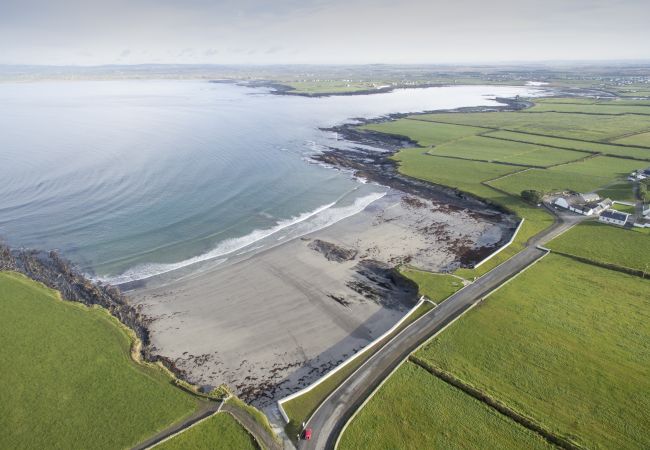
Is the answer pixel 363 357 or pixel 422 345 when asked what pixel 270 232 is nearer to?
pixel 363 357

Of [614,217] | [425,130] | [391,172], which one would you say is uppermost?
[425,130]

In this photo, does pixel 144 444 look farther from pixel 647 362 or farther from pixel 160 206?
pixel 160 206

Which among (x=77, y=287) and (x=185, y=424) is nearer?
(x=185, y=424)

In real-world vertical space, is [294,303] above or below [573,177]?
below

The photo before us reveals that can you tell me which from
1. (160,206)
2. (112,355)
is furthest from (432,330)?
(160,206)

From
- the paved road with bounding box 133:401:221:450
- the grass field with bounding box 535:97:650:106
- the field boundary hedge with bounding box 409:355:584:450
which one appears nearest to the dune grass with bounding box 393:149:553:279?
the field boundary hedge with bounding box 409:355:584:450

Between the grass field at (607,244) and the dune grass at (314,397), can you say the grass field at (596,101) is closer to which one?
the grass field at (607,244)

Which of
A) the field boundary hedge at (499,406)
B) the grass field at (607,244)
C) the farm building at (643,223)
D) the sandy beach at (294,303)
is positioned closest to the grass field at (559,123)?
the farm building at (643,223)

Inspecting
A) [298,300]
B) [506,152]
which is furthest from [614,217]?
[298,300]
